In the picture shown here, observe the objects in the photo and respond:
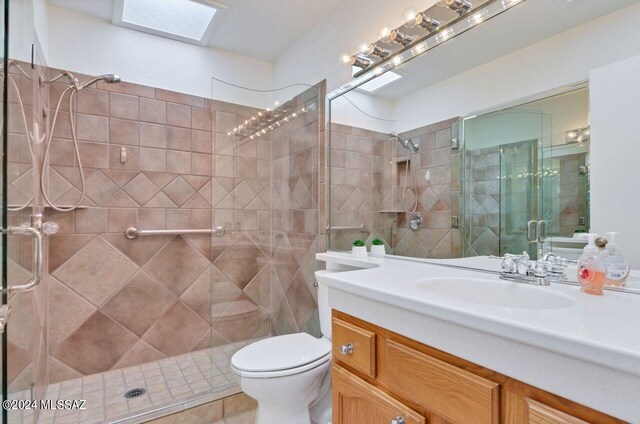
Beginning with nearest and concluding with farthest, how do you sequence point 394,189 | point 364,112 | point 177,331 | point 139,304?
point 394,189 → point 364,112 → point 139,304 → point 177,331

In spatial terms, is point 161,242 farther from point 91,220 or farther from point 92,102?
point 92,102

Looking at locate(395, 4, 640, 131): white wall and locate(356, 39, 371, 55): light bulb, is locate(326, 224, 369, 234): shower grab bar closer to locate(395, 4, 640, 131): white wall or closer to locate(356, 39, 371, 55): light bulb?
locate(395, 4, 640, 131): white wall

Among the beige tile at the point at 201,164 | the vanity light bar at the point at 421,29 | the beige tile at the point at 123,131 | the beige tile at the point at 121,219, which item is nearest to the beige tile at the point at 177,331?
the beige tile at the point at 121,219

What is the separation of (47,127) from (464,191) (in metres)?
2.40

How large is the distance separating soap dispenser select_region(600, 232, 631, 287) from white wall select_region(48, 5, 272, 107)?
2.24m

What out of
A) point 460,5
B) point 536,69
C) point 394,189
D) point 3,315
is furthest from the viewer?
point 394,189

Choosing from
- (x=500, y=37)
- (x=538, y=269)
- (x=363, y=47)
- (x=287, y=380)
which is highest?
(x=363, y=47)

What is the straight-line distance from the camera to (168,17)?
85.4 inches

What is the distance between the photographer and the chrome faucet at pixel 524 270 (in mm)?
1039

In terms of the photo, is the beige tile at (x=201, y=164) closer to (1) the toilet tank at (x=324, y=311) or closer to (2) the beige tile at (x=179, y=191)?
(2) the beige tile at (x=179, y=191)

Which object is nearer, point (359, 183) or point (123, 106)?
point (359, 183)

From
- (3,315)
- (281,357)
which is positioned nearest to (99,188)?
(3,315)

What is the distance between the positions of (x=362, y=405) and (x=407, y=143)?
1226mm

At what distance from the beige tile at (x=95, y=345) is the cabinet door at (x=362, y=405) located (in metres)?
1.81
